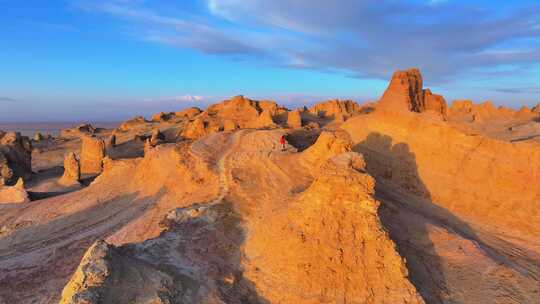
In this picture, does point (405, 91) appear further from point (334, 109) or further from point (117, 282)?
point (117, 282)

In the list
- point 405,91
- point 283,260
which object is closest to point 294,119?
point 405,91

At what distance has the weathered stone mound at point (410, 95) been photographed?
1214 inches

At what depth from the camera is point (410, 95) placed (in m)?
33.2

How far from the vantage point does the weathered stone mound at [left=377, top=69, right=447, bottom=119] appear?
101ft

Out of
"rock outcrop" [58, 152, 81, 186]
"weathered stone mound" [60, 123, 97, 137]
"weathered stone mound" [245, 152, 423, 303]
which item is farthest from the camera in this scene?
"weathered stone mound" [60, 123, 97, 137]

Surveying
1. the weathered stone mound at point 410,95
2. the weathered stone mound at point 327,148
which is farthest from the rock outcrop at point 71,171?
the weathered stone mound at point 410,95

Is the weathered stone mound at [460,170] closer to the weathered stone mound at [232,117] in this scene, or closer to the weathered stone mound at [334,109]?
the weathered stone mound at [232,117]

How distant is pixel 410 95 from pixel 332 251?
29.0 m

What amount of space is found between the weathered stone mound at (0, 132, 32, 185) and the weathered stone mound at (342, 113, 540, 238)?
16.1 meters

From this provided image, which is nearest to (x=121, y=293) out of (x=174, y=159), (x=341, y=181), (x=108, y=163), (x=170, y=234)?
(x=170, y=234)

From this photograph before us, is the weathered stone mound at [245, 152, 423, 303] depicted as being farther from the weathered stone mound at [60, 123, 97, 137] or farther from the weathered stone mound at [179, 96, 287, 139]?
the weathered stone mound at [60, 123, 97, 137]

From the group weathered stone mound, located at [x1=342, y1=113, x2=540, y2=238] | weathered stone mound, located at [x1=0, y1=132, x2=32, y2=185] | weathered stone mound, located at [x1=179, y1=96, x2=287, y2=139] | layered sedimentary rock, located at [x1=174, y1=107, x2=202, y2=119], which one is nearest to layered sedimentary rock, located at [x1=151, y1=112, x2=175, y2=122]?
layered sedimentary rock, located at [x1=174, y1=107, x2=202, y2=119]

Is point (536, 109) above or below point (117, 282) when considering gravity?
above

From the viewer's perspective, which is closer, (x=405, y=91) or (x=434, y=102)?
(x=405, y=91)
